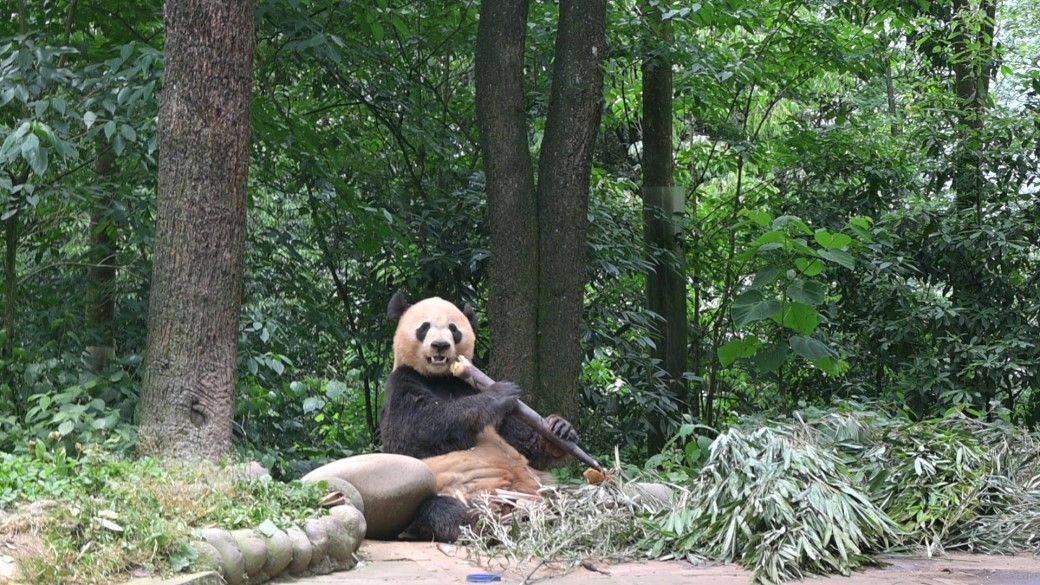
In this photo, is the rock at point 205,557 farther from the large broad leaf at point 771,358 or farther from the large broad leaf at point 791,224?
the large broad leaf at point 771,358

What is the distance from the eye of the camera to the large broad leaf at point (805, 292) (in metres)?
7.96

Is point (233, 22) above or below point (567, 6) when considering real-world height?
Result: below

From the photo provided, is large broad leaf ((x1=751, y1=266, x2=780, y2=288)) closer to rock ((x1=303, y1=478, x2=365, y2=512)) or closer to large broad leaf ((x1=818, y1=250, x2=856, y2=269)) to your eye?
large broad leaf ((x1=818, y1=250, x2=856, y2=269))

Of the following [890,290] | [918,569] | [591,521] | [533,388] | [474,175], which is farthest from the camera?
[890,290]

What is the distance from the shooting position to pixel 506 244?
855 cm

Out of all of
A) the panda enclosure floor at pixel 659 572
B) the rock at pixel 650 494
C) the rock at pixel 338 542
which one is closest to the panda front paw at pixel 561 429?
the rock at pixel 650 494

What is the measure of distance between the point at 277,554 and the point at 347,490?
1.06 meters

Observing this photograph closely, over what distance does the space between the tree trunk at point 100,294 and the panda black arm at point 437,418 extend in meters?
2.64

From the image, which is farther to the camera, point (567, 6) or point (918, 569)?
point (567, 6)

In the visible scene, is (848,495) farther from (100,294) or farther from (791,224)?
(100,294)

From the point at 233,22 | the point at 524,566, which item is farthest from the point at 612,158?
the point at 524,566

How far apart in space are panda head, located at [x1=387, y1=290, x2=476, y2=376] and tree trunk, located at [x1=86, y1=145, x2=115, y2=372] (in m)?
2.34

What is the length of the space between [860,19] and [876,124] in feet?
4.38

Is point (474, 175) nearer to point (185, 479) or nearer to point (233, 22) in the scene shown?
point (233, 22)
